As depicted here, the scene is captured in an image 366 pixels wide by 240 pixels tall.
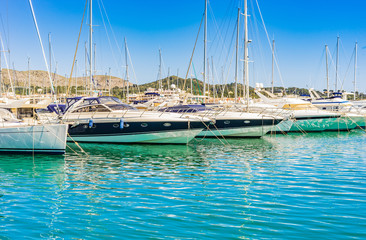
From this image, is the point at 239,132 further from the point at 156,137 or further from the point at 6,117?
the point at 6,117

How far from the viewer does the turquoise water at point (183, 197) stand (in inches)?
237

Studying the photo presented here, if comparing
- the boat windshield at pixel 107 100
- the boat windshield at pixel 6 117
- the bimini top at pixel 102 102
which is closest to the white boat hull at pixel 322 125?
the bimini top at pixel 102 102

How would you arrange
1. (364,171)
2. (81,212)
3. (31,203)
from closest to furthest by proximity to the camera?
1. (81,212)
2. (31,203)
3. (364,171)

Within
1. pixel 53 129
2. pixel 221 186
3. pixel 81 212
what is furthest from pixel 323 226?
pixel 53 129

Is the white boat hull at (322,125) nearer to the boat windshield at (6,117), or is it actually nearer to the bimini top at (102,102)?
the bimini top at (102,102)

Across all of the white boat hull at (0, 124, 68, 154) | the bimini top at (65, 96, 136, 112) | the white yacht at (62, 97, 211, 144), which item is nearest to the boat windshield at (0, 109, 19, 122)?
the white boat hull at (0, 124, 68, 154)

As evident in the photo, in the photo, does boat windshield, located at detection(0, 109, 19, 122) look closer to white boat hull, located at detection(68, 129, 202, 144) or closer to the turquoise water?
the turquoise water

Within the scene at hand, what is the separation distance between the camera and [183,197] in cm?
802

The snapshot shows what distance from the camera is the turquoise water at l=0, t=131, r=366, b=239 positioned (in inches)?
237

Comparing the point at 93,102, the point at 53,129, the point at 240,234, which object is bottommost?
the point at 240,234

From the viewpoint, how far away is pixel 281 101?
30703 mm

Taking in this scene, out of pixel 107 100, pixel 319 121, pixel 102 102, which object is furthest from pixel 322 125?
pixel 102 102

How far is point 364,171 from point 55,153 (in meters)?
11.9

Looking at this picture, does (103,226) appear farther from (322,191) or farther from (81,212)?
(322,191)
